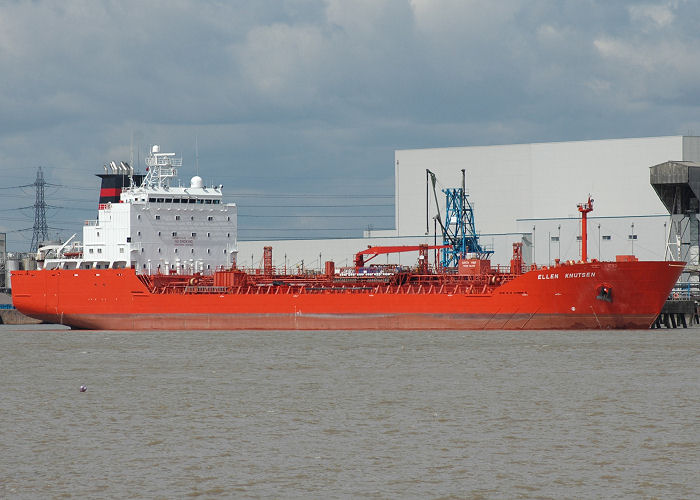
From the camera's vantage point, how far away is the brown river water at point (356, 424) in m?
15.6

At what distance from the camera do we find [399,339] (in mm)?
42062

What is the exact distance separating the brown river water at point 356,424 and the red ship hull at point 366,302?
626 centimetres

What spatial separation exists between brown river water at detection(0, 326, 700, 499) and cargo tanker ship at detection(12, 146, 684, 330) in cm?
646

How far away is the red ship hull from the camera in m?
42.8

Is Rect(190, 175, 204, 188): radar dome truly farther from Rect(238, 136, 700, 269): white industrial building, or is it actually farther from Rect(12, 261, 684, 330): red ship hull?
Rect(238, 136, 700, 269): white industrial building

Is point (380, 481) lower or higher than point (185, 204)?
lower

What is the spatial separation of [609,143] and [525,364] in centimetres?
5897

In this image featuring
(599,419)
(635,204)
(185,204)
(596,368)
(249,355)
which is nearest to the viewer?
(599,419)

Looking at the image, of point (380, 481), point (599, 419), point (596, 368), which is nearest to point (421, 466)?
point (380, 481)

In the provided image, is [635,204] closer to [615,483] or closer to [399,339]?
[399,339]

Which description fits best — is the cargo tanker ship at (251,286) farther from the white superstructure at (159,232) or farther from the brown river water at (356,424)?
the brown river water at (356,424)

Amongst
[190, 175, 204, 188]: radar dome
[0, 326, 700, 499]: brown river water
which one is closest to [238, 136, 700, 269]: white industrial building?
[190, 175, 204, 188]: radar dome

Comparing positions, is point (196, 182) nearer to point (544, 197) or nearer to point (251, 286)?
point (251, 286)

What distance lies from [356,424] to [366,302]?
1031 inches
